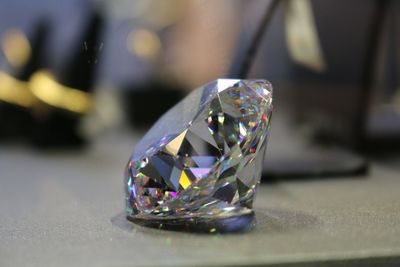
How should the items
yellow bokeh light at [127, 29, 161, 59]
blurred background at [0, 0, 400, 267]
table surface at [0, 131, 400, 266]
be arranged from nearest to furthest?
table surface at [0, 131, 400, 266]
blurred background at [0, 0, 400, 267]
yellow bokeh light at [127, 29, 161, 59]

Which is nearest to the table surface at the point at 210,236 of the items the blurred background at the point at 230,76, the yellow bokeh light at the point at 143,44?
the blurred background at the point at 230,76

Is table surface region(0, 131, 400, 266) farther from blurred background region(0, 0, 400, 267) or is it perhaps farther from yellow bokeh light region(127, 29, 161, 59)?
yellow bokeh light region(127, 29, 161, 59)

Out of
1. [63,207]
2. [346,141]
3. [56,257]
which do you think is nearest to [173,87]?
[346,141]

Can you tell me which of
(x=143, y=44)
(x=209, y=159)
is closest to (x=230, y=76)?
(x=209, y=159)

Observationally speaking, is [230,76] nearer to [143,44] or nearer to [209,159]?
[209,159]

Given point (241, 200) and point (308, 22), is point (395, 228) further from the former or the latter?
point (308, 22)

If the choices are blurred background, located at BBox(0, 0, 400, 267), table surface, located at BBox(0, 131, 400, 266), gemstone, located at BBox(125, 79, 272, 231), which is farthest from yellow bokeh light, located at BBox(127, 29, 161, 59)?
gemstone, located at BBox(125, 79, 272, 231)

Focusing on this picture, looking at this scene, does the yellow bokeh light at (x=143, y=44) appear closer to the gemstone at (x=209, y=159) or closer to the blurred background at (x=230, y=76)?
the blurred background at (x=230, y=76)
